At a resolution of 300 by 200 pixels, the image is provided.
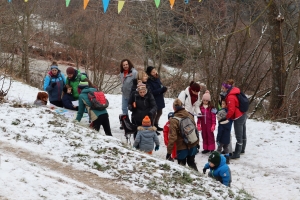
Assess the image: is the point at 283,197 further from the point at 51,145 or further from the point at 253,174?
the point at 51,145

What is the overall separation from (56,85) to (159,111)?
265 cm

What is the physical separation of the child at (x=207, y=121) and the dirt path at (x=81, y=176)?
13.6ft

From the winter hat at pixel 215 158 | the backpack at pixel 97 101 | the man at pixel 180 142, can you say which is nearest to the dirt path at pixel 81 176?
the winter hat at pixel 215 158

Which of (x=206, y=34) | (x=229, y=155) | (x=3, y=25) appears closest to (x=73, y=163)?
(x=229, y=155)

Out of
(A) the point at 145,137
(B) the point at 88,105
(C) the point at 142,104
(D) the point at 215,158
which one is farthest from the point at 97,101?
(D) the point at 215,158

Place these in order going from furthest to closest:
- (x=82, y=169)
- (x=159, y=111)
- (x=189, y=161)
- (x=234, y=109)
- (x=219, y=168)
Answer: (x=159, y=111) → (x=234, y=109) → (x=189, y=161) → (x=219, y=168) → (x=82, y=169)

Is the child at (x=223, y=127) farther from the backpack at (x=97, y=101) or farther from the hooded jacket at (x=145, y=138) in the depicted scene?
the backpack at (x=97, y=101)

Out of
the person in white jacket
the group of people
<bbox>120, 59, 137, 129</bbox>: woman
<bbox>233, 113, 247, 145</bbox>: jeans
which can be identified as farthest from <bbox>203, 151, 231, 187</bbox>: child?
<bbox>120, 59, 137, 129</bbox>: woman

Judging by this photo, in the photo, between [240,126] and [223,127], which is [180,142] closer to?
[223,127]

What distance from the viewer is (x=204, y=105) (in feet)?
28.4

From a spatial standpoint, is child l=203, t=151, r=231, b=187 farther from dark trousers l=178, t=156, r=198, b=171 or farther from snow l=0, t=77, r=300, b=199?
dark trousers l=178, t=156, r=198, b=171

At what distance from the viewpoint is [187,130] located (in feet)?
22.1

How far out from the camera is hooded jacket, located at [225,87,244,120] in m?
8.16

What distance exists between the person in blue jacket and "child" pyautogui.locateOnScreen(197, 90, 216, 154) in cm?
351
